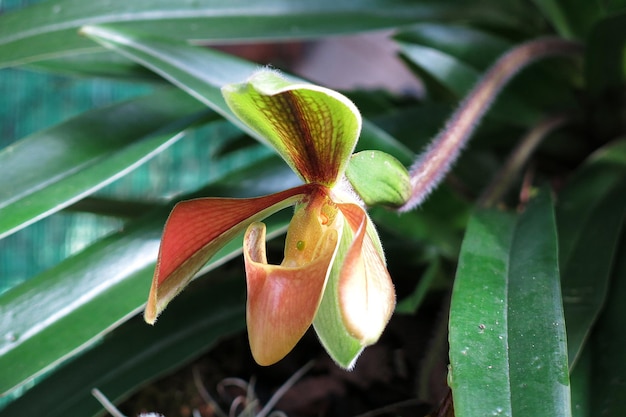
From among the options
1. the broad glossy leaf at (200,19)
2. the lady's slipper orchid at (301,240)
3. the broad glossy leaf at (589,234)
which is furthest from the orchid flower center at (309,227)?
the broad glossy leaf at (200,19)

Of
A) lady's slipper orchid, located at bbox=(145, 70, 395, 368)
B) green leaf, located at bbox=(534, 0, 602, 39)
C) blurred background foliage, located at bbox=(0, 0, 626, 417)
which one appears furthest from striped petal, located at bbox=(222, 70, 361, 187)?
green leaf, located at bbox=(534, 0, 602, 39)

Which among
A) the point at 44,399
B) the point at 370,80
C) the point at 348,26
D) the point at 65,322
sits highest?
the point at 348,26

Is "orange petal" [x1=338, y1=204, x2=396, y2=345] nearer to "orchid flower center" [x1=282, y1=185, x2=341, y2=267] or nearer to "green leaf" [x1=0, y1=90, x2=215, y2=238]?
"orchid flower center" [x1=282, y1=185, x2=341, y2=267]

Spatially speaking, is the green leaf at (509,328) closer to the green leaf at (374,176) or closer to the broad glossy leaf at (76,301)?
the green leaf at (374,176)

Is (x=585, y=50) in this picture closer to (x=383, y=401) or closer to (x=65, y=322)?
(x=383, y=401)

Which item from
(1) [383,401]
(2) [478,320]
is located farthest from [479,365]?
(1) [383,401]

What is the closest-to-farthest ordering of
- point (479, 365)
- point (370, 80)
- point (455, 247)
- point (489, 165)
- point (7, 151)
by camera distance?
point (479, 365), point (7, 151), point (455, 247), point (489, 165), point (370, 80)
